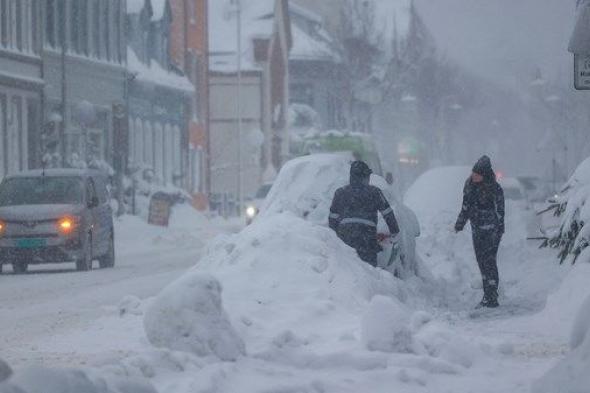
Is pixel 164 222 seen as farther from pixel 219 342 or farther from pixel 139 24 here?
pixel 219 342

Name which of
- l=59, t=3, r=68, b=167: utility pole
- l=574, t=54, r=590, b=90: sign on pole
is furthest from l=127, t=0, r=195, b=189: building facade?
l=574, t=54, r=590, b=90: sign on pole

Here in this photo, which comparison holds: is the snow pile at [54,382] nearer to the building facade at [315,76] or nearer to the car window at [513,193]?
the car window at [513,193]

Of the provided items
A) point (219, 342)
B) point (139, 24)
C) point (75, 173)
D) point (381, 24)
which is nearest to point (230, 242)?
point (219, 342)

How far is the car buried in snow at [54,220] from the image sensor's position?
28.2m

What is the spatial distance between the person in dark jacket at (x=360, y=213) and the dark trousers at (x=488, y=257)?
2035 millimetres

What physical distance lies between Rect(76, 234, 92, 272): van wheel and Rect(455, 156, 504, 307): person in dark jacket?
1075 centimetres

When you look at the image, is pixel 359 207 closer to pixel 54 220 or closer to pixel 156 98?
pixel 54 220

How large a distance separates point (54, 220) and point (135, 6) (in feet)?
104

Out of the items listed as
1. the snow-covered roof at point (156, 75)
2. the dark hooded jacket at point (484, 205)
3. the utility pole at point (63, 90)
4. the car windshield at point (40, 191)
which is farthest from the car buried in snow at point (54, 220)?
the snow-covered roof at point (156, 75)

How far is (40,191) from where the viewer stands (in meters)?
30.0

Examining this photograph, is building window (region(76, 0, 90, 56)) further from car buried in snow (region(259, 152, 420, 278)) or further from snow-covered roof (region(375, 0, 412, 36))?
snow-covered roof (region(375, 0, 412, 36))

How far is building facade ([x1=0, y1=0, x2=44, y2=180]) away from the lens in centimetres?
4459

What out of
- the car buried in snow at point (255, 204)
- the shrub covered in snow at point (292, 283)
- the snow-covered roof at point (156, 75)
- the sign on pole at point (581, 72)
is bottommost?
the car buried in snow at point (255, 204)

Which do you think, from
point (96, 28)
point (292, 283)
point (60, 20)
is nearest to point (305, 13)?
point (96, 28)
